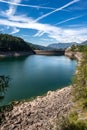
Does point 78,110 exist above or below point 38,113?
below

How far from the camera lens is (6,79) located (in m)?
19.3

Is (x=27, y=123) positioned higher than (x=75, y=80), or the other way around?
(x=75, y=80)

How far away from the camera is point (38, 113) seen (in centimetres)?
4328

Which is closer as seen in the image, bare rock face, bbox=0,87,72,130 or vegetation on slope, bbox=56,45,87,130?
vegetation on slope, bbox=56,45,87,130

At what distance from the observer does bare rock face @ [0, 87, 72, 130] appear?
37.9m

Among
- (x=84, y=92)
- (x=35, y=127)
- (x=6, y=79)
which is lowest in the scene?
(x=35, y=127)

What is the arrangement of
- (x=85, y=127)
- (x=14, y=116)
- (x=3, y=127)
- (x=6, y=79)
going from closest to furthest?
1. (x=6, y=79)
2. (x=85, y=127)
3. (x=3, y=127)
4. (x=14, y=116)

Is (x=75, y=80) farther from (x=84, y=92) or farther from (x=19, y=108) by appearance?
(x=19, y=108)

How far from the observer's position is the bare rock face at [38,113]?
3794 centimetres

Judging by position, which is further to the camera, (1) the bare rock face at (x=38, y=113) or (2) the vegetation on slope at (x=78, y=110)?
(1) the bare rock face at (x=38, y=113)

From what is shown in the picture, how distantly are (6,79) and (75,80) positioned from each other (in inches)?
1349

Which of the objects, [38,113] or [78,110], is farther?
[38,113]

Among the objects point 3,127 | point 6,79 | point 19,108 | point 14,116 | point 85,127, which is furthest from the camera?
point 19,108

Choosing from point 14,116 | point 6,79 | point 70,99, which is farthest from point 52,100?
point 6,79
